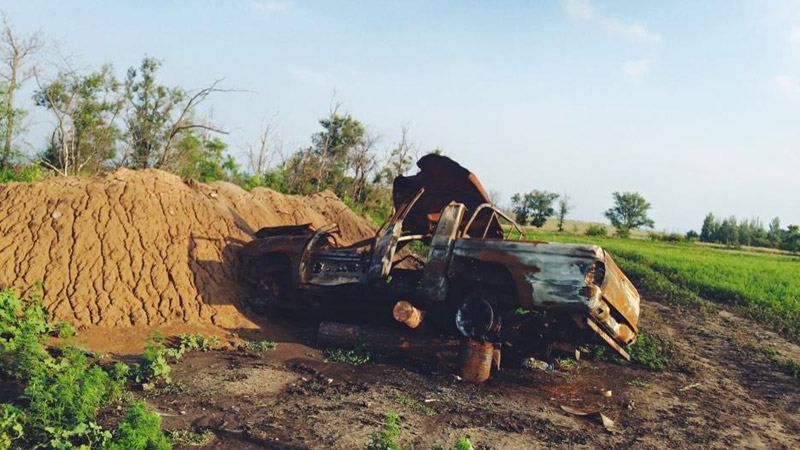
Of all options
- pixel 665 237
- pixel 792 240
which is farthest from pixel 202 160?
pixel 792 240

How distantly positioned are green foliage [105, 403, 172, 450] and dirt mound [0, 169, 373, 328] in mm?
4222

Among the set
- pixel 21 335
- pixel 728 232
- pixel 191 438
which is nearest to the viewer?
pixel 191 438

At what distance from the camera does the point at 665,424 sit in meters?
6.26

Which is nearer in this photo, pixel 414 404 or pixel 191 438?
pixel 191 438

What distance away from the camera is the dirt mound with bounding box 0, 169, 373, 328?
26.0 ft

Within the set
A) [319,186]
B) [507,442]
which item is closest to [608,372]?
[507,442]

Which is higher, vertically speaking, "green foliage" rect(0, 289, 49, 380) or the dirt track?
"green foliage" rect(0, 289, 49, 380)

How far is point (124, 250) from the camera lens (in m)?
8.64

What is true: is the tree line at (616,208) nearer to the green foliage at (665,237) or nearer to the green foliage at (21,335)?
the green foliage at (665,237)

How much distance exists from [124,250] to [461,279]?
16.9 feet

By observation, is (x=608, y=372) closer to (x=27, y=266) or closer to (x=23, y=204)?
(x=27, y=266)

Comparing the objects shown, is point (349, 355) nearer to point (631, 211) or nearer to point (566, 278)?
point (566, 278)

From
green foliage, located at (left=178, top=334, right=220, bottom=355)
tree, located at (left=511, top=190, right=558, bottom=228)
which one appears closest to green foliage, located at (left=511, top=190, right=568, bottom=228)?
tree, located at (left=511, top=190, right=558, bottom=228)

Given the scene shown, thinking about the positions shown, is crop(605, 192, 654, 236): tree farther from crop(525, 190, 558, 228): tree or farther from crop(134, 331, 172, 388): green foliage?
crop(134, 331, 172, 388): green foliage
